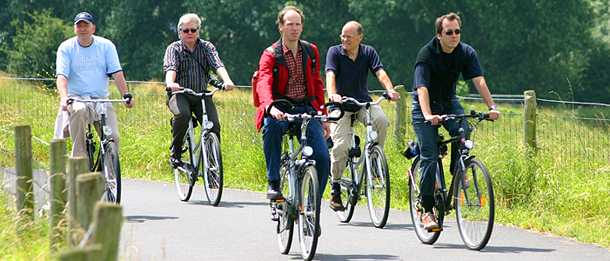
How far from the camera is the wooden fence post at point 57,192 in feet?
17.2

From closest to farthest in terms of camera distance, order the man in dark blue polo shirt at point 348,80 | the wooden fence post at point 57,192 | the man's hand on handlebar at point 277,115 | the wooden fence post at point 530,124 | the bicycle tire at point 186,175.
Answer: the wooden fence post at point 57,192 → the man's hand on handlebar at point 277,115 → the man in dark blue polo shirt at point 348,80 → the wooden fence post at point 530,124 → the bicycle tire at point 186,175

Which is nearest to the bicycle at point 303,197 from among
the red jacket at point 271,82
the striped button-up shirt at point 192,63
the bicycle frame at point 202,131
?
the red jacket at point 271,82

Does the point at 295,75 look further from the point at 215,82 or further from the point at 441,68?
the point at 215,82

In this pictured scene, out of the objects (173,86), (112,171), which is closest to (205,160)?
(173,86)

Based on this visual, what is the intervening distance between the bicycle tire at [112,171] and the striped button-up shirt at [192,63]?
138 centimetres

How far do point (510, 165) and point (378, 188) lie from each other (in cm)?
178

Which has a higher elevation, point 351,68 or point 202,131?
point 351,68

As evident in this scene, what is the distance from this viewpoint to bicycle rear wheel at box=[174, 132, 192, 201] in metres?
9.49

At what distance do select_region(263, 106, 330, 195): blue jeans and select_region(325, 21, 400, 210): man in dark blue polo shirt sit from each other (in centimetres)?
158

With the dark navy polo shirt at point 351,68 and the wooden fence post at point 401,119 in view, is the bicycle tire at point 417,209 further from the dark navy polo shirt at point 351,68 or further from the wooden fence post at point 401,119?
the wooden fence post at point 401,119

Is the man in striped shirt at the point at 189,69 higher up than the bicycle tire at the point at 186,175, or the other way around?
the man in striped shirt at the point at 189,69

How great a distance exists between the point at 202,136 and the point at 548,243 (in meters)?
3.82

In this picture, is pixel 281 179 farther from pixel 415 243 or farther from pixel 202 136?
pixel 202 136

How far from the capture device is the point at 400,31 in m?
48.4
